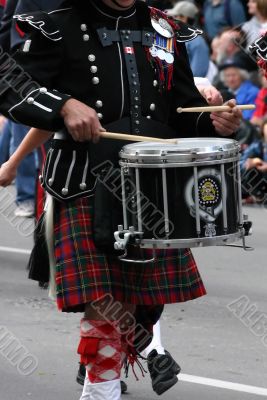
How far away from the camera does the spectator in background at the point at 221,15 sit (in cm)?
1390

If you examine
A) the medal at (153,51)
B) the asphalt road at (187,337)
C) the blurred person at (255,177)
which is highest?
the medal at (153,51)

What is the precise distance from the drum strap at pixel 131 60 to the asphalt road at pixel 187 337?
56.4 inches

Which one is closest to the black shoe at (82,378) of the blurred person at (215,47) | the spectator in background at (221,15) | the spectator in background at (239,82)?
the spectator in background at (239,82)

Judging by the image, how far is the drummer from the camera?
4246 mm

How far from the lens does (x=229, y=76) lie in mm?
11914

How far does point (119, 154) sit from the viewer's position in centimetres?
418

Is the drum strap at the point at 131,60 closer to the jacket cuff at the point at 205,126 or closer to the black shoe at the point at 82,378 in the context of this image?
the jacket cuff at the point at 205,126

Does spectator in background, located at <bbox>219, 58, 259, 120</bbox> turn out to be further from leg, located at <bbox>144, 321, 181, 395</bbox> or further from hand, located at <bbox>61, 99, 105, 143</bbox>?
hand, located at <bbox>61, 99, 105, 143</bbox>

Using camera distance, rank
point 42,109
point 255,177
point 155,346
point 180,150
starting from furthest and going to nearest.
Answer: point 255,177
point 155,346
point 42,109
point 180,150

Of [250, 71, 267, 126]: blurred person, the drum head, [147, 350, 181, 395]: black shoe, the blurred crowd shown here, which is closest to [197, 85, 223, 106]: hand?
the drum head

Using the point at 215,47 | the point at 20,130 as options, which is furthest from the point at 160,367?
the point at 215,47

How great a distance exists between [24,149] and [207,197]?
1.06 m

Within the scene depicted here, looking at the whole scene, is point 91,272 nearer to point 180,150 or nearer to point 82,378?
point 180,150

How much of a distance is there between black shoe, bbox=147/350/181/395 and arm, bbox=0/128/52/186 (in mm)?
1000
